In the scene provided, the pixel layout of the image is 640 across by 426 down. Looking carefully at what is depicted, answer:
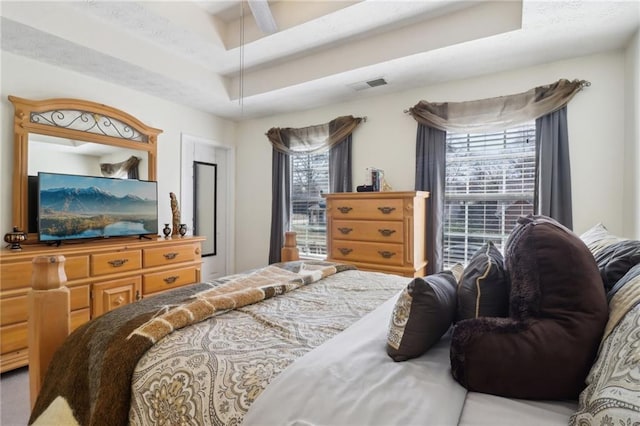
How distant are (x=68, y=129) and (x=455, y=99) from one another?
3.66 meters

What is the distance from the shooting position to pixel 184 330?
1104mm

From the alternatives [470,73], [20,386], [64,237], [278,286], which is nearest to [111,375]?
[278,286]

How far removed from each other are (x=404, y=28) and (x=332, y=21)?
24.9 inches

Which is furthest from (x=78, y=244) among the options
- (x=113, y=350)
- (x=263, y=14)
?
(x=263, y=14)

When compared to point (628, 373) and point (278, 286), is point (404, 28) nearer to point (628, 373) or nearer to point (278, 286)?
point (278, 286)

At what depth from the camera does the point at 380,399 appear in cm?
73

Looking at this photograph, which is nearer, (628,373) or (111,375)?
(628,373)

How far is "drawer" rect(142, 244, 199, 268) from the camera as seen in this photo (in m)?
3.05

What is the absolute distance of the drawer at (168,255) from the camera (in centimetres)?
305

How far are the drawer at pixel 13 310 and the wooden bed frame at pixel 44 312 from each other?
1.42m

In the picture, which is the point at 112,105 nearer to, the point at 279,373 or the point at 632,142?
the point at 279,373

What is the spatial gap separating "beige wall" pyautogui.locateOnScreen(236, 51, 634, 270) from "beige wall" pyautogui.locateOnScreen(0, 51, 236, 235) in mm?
707

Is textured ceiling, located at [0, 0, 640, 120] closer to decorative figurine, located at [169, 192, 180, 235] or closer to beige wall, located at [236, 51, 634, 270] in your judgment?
beige wall, located at [236, 51, 634, 270]

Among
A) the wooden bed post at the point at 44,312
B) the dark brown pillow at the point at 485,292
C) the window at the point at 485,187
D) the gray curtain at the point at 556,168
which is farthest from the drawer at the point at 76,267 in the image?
the gray curtain at the point at 556,168
